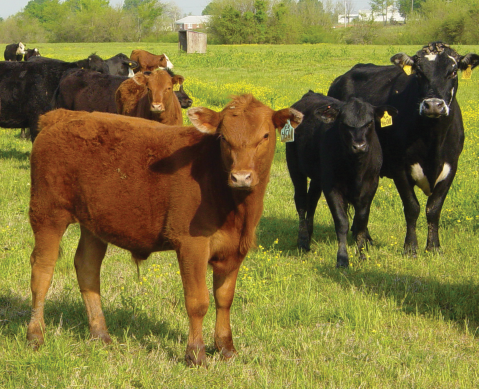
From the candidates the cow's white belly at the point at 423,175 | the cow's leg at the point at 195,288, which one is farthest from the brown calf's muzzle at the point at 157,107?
the cow's leg at the point at 195,288

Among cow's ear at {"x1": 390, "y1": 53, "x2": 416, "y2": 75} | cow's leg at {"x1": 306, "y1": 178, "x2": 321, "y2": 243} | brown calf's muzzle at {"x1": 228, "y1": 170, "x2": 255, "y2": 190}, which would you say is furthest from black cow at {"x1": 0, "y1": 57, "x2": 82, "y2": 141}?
brown calf's muzzle at {"x1": 228, "y1": 170, "x2": 255, "y2": 190}

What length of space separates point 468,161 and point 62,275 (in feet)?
26.6

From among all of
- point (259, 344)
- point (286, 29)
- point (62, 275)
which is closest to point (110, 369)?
point (259, 344)

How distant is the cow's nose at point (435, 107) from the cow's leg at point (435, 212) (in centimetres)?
100

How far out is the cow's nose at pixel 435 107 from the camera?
6.60 metres

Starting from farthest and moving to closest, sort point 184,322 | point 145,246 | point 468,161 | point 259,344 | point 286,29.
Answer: point 286,29
point 468,161
point 184,322
point 259,344
point 145,246

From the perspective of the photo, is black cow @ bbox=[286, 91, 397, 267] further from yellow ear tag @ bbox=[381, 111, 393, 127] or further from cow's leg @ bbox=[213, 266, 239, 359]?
cow's leg @ bbox=[213, 266, 239, 359]

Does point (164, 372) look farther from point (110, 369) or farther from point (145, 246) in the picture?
point (145, 246)

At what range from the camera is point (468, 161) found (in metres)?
11.3

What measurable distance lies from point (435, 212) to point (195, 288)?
418cm

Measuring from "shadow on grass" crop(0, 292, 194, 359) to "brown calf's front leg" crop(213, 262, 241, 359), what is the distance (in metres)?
0.15

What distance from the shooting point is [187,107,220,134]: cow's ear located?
13.2 feet

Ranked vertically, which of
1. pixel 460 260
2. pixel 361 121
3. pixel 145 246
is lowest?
pixel 460 260

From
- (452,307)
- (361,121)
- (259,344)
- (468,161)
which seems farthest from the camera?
(468,161)
